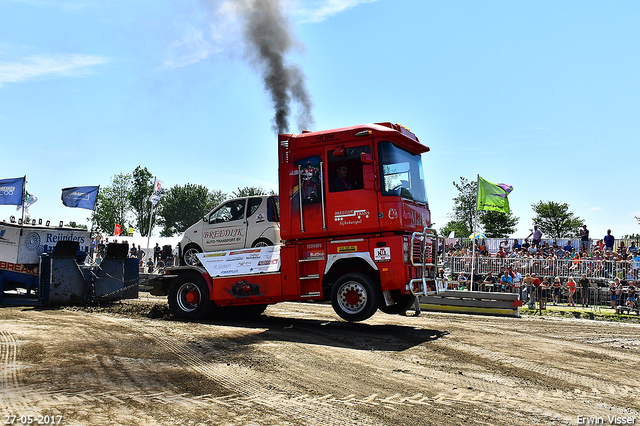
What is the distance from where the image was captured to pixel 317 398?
16.8ft

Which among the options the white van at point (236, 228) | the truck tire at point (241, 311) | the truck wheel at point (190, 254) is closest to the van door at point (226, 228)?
the white van at point (236, 228)

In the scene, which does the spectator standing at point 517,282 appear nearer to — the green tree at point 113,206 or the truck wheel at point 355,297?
the truck wheel at point 355,297

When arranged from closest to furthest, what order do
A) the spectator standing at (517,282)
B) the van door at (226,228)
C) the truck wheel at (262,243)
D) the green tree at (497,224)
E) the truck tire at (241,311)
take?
the truck wheel at (262,243), the van door at (226,228), the truck tire at (241,311), the spectator standing at (517,282), the green tree at (497,224)

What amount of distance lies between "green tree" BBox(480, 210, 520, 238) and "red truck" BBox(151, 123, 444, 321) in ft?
136

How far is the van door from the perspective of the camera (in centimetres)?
1123

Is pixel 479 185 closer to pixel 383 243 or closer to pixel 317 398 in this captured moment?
pixel 383 243

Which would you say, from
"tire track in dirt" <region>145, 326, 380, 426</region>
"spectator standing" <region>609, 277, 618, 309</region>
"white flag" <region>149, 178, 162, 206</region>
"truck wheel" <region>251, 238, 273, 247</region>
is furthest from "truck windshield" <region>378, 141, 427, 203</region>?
"white flag" <region>149, 178, 162, 206</region>

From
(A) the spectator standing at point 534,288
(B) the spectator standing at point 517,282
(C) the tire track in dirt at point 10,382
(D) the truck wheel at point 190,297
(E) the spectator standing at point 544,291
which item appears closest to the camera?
(C) the tire track in dirt at point 10,382

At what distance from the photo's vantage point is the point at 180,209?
8150 centimetres

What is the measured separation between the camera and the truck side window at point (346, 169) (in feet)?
31.8

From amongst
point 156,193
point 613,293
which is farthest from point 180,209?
point 613,293

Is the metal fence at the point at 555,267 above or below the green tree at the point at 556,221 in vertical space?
below

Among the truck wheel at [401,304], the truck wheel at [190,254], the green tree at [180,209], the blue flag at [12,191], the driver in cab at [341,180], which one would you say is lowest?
the truck wheel at [401,304]

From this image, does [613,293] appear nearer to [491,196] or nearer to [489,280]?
[489,280]
